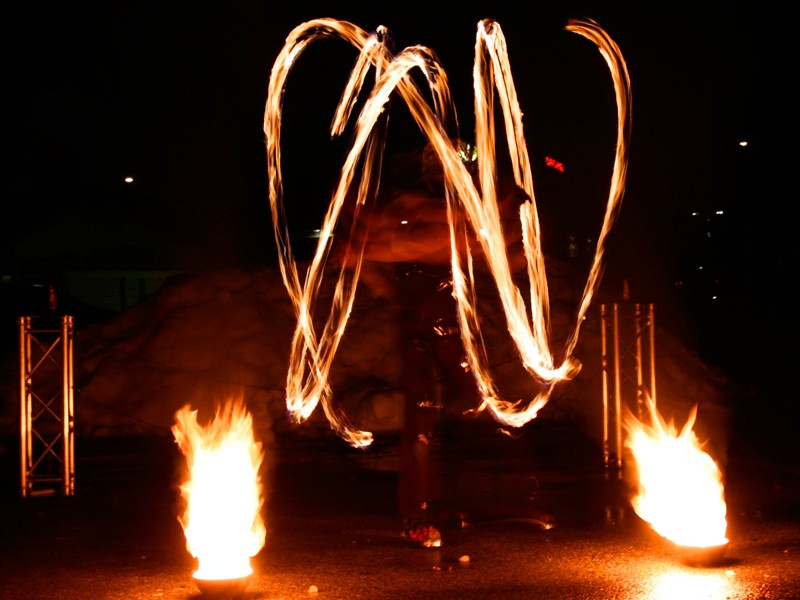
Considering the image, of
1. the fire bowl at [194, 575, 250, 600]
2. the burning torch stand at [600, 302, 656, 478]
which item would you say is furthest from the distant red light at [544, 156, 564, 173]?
the fire bowl at [194, 575, 250, 600]

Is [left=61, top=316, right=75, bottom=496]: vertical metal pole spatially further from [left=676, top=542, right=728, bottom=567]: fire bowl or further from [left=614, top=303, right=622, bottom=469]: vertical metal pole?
[left=676, top=542, right=728, bottom=567]: fire bowl

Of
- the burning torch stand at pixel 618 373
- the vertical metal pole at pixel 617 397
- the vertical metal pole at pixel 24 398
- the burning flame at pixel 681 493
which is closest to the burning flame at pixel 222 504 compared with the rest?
the burning flame at pixel 681 493

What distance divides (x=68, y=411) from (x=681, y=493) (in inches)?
226

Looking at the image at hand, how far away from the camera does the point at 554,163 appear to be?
26125 millimetres

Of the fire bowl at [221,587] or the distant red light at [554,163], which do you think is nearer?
the fire bowl at [221,587]

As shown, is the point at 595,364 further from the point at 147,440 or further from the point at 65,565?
the point at 65,565

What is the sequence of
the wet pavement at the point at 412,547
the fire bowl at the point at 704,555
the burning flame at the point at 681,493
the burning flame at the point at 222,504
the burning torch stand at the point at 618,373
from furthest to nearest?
the burning torch stand at the point at 618,373, the burning flame at the point at 681,493, the fire bowl at the point at 704,555, the wet pavement at the point at 412,547, the burning flame at the point at 222,504

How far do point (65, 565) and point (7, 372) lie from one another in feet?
32.3

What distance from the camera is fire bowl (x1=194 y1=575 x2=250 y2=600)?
5305 millimetres

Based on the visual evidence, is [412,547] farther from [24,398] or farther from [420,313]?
[24,398]

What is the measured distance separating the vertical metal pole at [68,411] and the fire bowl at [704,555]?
18.8ft

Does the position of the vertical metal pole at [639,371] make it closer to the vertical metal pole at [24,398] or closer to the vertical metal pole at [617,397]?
the vertical metal pole at [617,397]

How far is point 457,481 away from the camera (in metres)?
9.54

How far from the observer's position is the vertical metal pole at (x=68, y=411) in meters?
9.22
